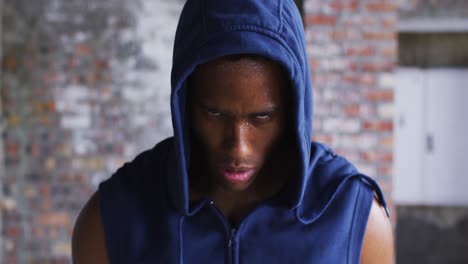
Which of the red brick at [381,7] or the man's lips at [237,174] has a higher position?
the red brick at [381,7]

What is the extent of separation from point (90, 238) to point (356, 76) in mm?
2271

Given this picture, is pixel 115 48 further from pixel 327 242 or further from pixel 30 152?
pixel 327 242

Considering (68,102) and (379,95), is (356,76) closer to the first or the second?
(379,95)

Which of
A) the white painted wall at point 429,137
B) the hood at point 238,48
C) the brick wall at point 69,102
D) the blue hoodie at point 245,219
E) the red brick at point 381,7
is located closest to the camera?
the hood at point 238,48

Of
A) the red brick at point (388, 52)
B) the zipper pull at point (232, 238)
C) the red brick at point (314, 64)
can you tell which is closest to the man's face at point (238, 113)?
the zipper pull at point (232, 238)

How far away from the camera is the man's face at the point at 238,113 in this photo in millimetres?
1085

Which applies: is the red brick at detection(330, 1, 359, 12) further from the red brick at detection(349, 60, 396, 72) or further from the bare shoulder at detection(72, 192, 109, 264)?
the bare shoulder at detection(72, 192, 109, 264)

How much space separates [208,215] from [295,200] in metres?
0.20

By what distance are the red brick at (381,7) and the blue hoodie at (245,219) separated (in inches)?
82.3

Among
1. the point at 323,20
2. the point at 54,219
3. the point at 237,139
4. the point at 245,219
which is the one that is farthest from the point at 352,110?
the point at 237,139

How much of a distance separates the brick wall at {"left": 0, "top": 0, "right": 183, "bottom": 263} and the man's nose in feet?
7.96

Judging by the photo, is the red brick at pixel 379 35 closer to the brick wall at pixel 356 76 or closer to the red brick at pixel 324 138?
the brick wall at pixel 356 76

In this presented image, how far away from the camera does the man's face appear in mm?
1085

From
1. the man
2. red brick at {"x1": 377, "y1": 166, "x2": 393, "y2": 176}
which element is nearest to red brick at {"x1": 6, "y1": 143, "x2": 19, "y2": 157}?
red brick at {"x1": 377, "y1": 166, "x2": 393, "y2": 176}
